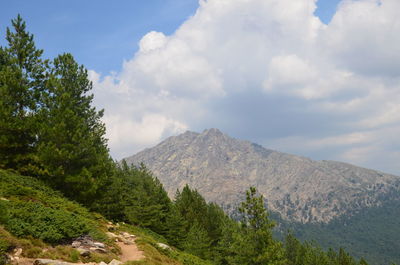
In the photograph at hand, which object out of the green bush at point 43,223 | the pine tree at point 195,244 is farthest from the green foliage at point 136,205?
the green bush at point 43,223

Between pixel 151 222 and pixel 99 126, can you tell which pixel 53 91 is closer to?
pixel 99 126

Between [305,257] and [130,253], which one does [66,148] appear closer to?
[130,253]

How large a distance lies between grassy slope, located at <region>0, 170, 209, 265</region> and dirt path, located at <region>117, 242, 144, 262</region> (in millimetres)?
510

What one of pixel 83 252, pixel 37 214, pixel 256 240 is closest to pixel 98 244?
pixel 83 252

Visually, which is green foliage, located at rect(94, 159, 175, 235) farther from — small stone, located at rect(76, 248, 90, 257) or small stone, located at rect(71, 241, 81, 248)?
small stone, located at rect(76, 248, 90, 257)

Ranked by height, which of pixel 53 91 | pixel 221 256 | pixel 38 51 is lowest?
Result: pixel 221 256

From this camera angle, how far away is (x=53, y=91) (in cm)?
3047

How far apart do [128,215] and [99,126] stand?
18428 mm

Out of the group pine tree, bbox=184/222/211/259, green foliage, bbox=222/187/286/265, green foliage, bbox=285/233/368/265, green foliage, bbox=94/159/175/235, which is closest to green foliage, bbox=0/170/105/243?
green foliage, bbox=222/187/286/265

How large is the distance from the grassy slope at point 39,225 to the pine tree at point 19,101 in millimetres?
4465

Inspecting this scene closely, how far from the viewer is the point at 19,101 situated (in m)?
29.7

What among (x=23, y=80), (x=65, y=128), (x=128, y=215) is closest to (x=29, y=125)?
(x=65, y=128)

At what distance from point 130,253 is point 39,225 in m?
6.53

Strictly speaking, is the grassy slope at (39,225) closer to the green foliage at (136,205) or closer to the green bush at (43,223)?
the green bush at (43,223)
